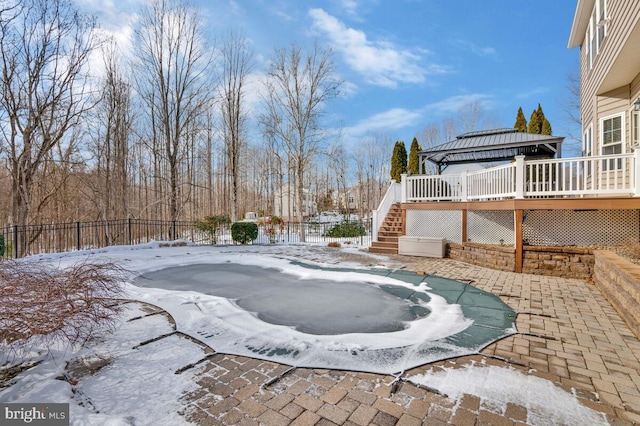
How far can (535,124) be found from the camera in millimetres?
16500

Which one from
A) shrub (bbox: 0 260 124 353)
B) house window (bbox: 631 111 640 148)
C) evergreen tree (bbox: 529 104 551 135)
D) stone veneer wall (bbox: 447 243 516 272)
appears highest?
evergreen tree (bbox: 529 104 551 135)

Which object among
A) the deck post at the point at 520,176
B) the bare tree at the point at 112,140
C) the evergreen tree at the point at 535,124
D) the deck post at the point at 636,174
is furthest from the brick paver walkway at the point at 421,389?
the evergreen tree at the point at 535,124

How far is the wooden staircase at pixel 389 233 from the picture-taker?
9758 millimetres

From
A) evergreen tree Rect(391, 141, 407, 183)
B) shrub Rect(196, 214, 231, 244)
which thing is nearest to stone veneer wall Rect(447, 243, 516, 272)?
shrub Rect(196, 214, 231, 244)

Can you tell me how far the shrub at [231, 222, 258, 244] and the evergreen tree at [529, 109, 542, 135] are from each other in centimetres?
1661

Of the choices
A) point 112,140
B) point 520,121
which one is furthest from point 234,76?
point 520,121

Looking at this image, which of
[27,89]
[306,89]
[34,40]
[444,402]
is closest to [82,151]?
[27,89]

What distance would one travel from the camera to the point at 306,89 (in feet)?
45.5

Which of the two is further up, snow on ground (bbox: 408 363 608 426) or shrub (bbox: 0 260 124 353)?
shrub (bbox: 0 260 124 353)

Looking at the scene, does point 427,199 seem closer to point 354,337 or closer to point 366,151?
point 354,337

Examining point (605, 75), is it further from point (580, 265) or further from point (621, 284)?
point (621, 284)

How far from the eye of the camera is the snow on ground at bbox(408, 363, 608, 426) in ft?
6.30

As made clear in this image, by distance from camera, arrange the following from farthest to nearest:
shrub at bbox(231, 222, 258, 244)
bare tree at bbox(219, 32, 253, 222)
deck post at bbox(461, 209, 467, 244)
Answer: bare tree at bbox(219, 32, 253, 222), shrub at bbox(231, 222, 258, 244), deck post at bbox(461, 209, 467, 244)

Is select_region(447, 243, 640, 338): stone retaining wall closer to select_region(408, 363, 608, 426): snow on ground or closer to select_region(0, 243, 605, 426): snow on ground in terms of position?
select_region(408, 363, 608, 426): snow on ground
